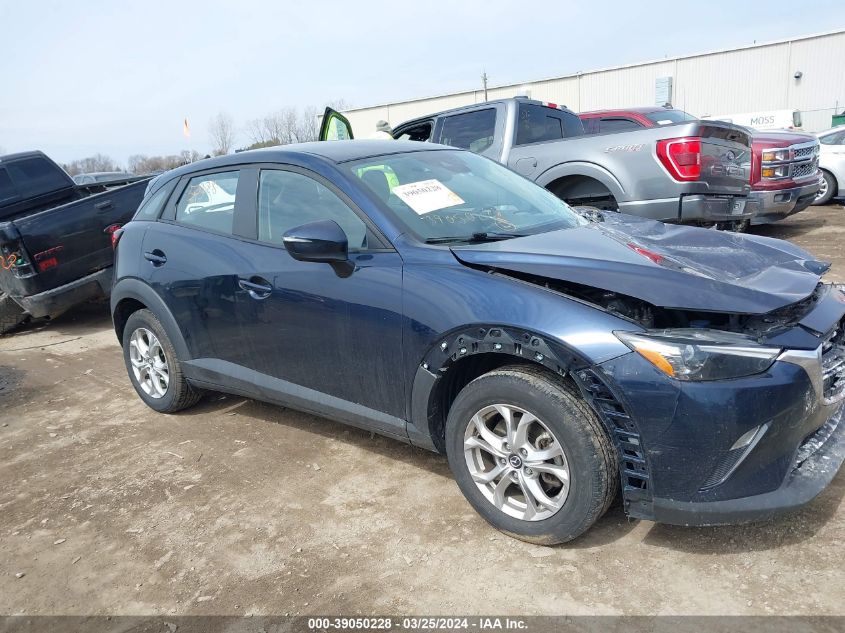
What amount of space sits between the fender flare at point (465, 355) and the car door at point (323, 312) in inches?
4.3

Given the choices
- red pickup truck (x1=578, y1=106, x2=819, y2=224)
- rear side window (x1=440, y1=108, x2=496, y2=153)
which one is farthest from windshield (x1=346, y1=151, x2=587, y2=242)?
red pickup truck (x1=578, y1=106, x2=819, y2=224)

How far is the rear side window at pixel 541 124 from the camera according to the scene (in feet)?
23.9

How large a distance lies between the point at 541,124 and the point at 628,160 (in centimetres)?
147

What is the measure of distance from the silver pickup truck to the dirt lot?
378 cm

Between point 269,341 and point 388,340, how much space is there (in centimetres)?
87

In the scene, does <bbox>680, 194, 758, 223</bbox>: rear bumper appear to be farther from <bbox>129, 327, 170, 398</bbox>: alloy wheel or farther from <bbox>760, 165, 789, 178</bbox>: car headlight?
<bbox>129, 327, 170, 398</bbox>: alloy wheel

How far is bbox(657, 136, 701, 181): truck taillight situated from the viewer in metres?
6.05

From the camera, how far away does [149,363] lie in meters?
4.52

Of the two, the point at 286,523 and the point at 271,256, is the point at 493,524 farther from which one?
the point at 271,256

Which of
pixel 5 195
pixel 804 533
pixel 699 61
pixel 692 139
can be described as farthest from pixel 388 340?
pixel 699 61

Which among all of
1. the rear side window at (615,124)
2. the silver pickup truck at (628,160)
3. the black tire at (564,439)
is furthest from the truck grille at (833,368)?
the rear side window at (615,124)

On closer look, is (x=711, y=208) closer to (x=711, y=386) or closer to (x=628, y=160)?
(x=628, y=160)

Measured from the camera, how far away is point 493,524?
110 inches

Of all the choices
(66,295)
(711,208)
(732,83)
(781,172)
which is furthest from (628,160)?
(732,83)
